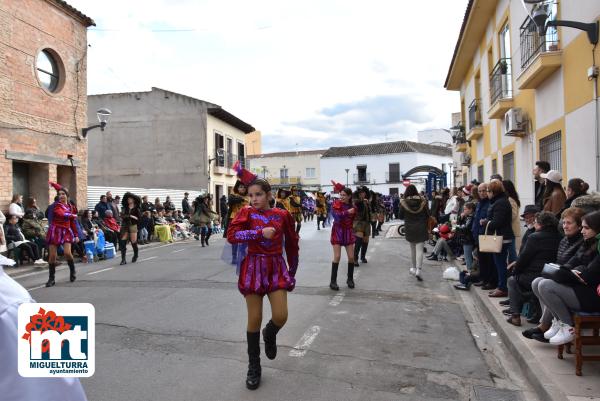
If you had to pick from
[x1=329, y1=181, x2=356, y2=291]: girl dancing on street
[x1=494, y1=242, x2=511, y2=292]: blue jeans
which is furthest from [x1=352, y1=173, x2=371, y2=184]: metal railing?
[x1=494, y1=242, x2=511, y2=292]: blue jeans

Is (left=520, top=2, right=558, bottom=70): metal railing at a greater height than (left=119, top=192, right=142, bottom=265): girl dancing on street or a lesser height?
greater

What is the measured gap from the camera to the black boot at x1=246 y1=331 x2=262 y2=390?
4.04 m

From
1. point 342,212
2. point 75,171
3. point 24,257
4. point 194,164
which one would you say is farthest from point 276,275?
point 194,164

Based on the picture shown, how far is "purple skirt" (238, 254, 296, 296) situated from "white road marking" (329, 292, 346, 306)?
2.97 metres

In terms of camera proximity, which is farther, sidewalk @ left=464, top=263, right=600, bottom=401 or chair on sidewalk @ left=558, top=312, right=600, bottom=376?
chair on sidewalk @ left=558, top=312, right=600, bottom=376

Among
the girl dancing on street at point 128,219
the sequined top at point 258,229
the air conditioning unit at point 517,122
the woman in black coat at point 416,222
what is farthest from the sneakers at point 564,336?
the girl dancing on street at point 128,219

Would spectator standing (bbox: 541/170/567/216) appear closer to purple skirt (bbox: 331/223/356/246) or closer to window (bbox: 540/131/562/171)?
window (bbox: 540/131/562/171)

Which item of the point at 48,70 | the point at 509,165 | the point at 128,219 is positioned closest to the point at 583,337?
the point at 509,165

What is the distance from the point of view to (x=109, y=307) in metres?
6.95

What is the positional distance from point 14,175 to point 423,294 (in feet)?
43.1

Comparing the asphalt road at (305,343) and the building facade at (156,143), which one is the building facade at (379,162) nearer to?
the building facade at (156,143)

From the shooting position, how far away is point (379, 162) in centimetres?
6088

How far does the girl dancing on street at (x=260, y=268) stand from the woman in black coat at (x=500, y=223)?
159 inches

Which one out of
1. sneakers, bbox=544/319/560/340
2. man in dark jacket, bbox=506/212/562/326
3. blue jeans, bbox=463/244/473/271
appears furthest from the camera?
blue jeans, bbox=463/244/473/271
